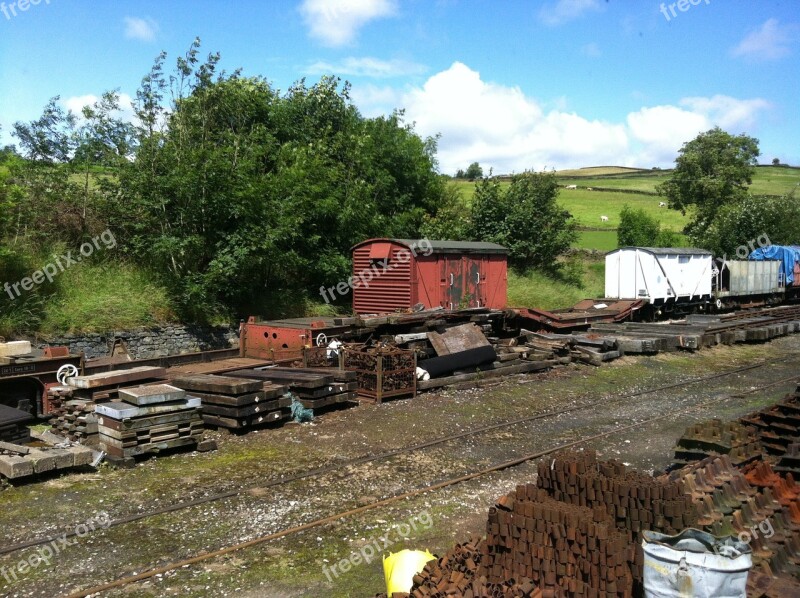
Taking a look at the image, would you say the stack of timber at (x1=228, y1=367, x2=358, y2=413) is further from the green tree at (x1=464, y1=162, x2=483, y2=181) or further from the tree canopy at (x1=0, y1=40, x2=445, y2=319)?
the green tree at (x1=464, y1=162, x2=483, y2=181)

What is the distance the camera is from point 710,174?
167ft

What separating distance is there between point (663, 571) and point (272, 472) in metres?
5.48

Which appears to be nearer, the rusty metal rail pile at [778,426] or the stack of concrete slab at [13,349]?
the rusty metal rail pile at [778,426]

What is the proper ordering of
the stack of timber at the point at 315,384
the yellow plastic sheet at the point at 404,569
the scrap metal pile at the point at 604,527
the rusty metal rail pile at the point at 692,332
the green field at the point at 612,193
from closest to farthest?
the scrap metal pile at the point at 604,527 < the yellow plastic sheet at the point at 404,569 < the stack of timber at the point at 315,384 < the rusty metal rail pile at the point at 692,332 < the green field at the point at 612,193

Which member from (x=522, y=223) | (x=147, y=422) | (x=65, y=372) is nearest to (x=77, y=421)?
(x=147, y=422)

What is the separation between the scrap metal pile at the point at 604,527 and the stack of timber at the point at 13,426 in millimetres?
6615

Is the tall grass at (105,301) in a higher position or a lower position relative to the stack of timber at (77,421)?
higher

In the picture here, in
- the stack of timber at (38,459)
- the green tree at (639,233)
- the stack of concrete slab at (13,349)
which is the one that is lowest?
the stack of timber at (38,459)

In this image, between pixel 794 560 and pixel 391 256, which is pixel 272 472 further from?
pixel 391 256

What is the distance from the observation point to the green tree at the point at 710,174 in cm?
4938

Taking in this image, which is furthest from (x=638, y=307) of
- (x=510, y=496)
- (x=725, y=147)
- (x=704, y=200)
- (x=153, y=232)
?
(x=725, y=147)

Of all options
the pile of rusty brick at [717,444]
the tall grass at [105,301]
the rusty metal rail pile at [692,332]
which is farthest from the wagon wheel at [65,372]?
the rusty metal rail pile at [692,332]

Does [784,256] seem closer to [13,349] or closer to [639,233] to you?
[639,233]

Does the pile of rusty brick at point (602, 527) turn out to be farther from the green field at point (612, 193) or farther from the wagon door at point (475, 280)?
the green field at point (612, 193)
